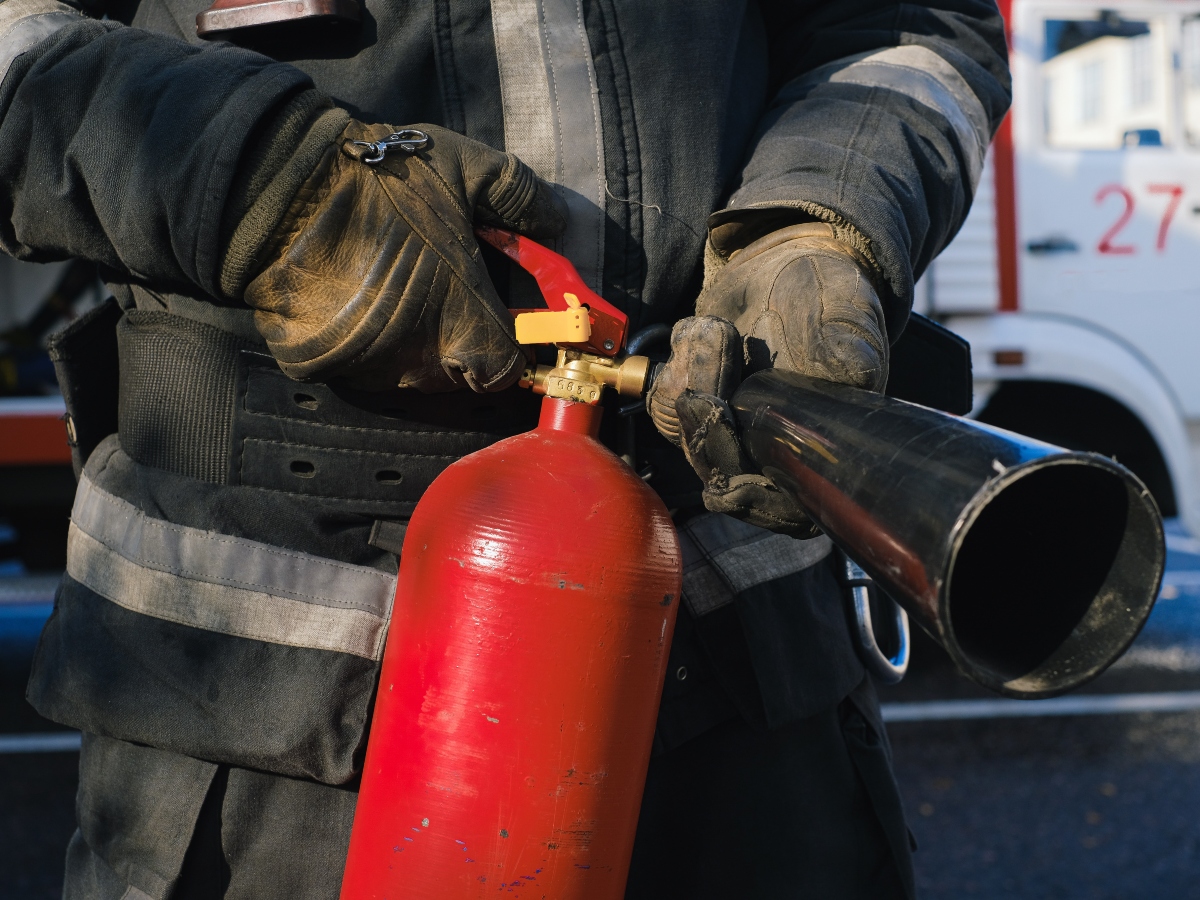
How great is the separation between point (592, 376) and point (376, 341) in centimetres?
20

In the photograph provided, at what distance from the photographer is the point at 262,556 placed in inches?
39.6

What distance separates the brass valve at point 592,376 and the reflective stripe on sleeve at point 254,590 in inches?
10.2

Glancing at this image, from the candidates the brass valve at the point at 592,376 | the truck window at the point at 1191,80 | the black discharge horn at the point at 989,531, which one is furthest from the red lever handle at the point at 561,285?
the truck window at the point at 1191,80

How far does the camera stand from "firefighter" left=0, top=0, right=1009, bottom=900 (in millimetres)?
917

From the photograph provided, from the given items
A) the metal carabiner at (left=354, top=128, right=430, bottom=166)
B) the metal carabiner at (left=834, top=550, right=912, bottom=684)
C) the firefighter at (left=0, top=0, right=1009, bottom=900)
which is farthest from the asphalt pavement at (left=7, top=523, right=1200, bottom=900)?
the metal carabiner at (left=354, top=128, right=430, bottom=166)

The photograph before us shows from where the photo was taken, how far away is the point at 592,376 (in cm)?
96

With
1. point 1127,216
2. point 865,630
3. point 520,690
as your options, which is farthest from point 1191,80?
point 520,690

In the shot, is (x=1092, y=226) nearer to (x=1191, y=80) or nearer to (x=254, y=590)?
(x=1191, y=80)

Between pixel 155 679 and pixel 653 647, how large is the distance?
1.59 ft

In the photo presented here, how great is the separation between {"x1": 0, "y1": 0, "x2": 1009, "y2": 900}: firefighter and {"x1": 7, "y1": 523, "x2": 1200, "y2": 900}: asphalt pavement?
178cm

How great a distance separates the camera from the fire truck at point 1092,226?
149 inches

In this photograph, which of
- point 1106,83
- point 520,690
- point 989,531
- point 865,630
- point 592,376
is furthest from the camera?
point 1106,83

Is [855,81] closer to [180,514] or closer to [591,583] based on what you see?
[591,583]

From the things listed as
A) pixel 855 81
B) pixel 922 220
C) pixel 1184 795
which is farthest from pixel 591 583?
pixel 1184 795
